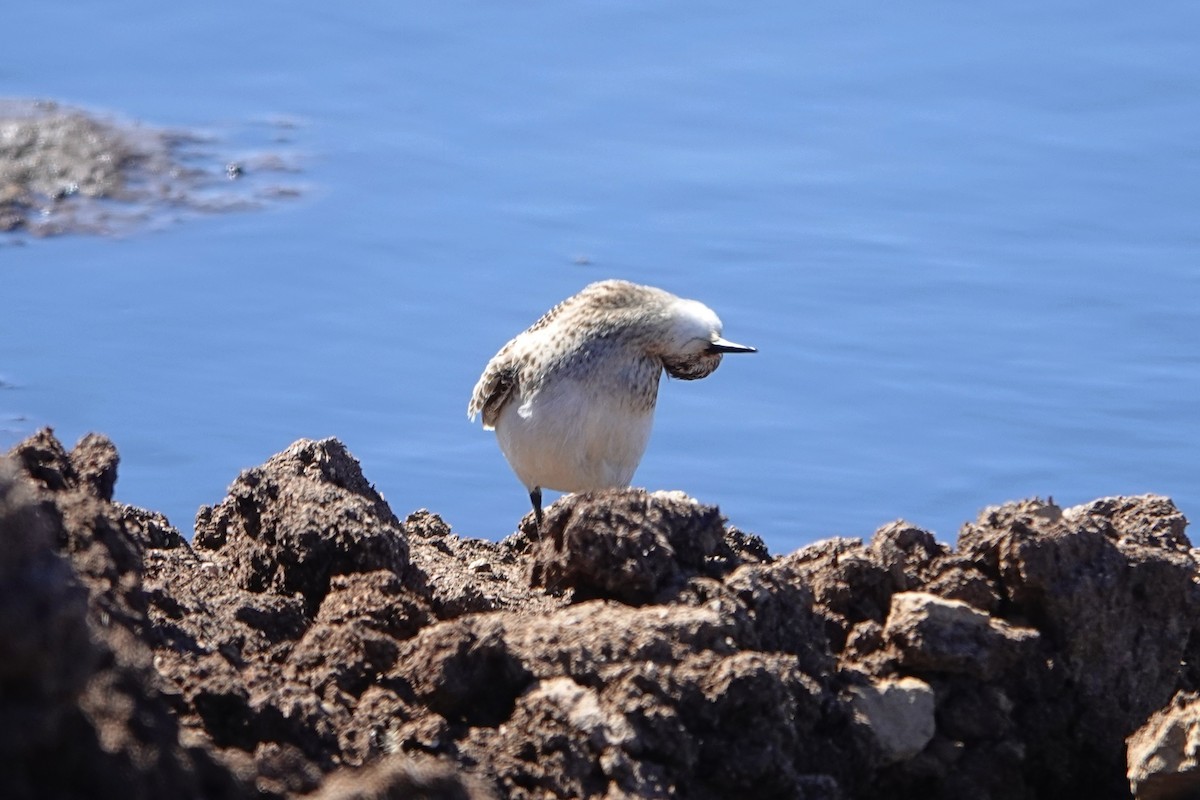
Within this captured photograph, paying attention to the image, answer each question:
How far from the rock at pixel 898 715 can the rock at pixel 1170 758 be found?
447 mm

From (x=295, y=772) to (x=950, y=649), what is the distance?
1.69 metres

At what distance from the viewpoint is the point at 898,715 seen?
14.5 ft

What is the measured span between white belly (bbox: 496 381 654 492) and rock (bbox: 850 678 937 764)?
215cm

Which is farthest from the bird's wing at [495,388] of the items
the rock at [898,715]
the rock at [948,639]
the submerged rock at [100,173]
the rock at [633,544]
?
the submerged rock at [100,173]

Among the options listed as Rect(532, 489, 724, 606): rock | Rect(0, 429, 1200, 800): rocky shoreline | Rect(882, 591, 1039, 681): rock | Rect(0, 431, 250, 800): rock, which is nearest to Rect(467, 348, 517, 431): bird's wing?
Rect(0, 429, 1200, 800): rocky shoreline

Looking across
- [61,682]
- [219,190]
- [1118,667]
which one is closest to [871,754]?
[1118,667]

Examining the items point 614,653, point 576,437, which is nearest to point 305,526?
point 614,653

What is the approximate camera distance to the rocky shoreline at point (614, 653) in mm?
3699

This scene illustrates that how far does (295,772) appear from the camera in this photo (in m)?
3.36

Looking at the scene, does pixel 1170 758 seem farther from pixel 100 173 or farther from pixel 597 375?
pixel 100 173

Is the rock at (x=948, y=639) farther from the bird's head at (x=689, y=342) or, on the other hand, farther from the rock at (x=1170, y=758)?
the bird's head at (x=689, y=342)

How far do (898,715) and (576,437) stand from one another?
7.35 feet

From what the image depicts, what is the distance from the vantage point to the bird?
21.2 ft

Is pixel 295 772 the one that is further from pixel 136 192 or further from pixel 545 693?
pixel 136 192
